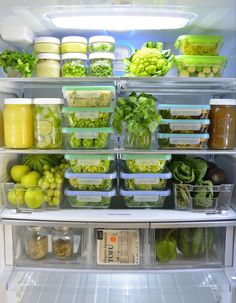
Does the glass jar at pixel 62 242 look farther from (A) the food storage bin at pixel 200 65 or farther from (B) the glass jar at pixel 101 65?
(A) the food storage bin at pixel 200 65

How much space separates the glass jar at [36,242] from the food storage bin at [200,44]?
3.09 ft

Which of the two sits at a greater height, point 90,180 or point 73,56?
point 73,56

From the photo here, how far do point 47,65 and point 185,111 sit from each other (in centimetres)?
58

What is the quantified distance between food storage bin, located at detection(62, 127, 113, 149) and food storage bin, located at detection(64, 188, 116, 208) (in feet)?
0.60

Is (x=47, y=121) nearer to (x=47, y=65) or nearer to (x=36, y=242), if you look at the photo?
(x=47, y=65)

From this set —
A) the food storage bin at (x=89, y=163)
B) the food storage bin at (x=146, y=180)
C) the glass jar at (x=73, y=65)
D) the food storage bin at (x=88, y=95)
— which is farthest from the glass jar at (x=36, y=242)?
the glass jar at (x=73, y=65)

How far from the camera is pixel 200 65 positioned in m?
1.21

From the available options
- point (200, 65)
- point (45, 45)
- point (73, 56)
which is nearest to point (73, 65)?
point (73, 56)

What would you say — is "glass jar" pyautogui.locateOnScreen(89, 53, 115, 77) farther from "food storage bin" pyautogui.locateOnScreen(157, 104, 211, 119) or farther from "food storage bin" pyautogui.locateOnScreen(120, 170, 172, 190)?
"food storage bin" pyautogui.locateOnScreen(120, 170, 172, 190)

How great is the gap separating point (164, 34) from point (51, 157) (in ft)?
2.42

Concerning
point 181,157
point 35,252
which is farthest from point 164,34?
point 35,252

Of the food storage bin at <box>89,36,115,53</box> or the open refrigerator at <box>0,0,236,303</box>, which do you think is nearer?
the open refrigerator at <box>0,0,236,303</box>

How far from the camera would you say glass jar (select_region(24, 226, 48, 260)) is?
1.26 meters

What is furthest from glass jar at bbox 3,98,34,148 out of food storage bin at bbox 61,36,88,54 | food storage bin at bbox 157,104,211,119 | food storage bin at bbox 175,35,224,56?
food storage bin at bbox 175,35,224,56
